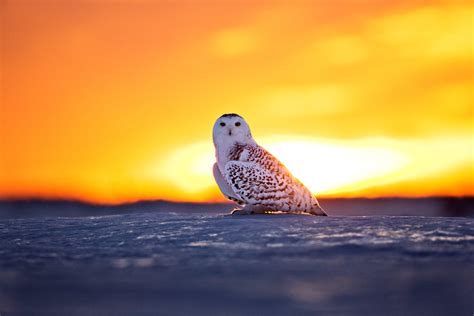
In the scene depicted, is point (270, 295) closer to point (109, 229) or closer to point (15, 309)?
point (15, 309)

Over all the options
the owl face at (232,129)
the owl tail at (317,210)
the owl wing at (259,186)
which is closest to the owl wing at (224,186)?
the owl wing at (259,186)

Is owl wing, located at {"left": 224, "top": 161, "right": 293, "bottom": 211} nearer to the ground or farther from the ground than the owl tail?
farther from the ground

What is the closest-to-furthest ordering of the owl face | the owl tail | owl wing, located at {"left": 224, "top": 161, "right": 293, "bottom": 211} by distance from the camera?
owl wing, located at {"left": 224, "top": 161, "right": 293, "bottom": 211}
the owl tail
the owl face

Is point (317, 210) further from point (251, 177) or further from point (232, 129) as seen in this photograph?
point (232, 129)

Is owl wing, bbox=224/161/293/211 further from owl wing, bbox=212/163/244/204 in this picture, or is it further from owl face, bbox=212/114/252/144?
owl face, bbox=212/114/252/144

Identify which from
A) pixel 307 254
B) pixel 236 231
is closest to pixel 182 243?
pixel 236 231

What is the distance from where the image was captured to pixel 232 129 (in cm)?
1330

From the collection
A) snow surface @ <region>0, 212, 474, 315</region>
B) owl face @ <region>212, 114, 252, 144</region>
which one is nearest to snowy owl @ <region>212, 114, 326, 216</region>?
owl face @ <region>212, 114, 252, 144</region>

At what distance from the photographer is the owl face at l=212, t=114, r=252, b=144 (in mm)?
13297

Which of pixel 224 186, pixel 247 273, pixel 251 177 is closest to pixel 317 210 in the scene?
pixel 251 177

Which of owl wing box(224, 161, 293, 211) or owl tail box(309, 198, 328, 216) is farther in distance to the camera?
owl tail box(309, 198, 328, 216)

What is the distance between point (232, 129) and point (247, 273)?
5.40 metres

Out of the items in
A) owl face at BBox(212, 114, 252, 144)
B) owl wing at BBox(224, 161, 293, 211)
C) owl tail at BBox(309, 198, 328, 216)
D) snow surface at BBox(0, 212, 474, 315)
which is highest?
owl face at BBox(212, 114, 252, 144)

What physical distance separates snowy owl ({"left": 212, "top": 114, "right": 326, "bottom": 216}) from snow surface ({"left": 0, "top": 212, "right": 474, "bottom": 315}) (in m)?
1.98
